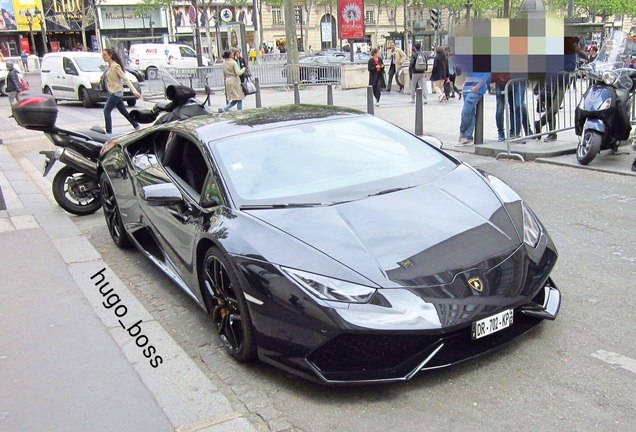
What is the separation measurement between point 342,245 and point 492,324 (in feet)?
2.73

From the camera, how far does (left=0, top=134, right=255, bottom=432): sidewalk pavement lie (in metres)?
3.02

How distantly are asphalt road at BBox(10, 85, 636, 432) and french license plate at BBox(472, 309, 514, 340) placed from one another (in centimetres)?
28

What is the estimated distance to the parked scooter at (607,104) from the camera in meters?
7.88

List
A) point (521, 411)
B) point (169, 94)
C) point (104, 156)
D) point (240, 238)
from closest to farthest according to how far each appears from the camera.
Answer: point (521, 411) < point (240, 238) < point (104, 156) < point (169, 94)

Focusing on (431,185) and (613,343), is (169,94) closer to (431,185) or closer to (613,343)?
(431,185)

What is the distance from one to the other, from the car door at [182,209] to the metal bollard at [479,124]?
649 cm

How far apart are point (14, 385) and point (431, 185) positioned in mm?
2709

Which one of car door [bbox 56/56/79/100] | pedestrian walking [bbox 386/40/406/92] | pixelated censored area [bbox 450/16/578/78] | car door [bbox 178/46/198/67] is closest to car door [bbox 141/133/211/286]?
pixelated censored area [bbox 450/16/578/78]

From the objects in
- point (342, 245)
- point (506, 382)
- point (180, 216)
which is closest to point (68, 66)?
point (180, 216)

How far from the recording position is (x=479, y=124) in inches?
393

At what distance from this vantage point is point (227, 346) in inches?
141

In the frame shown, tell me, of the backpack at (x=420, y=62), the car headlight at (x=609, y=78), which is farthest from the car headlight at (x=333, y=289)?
the backpack at (x=420, y=62)

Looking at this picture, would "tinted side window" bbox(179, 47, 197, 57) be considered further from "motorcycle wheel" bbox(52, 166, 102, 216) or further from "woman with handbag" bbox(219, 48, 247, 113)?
"motorcycle wheel" bbox(52, 166, 102, 216)

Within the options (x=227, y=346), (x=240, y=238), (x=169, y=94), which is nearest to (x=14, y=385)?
(x=227, y=346)
